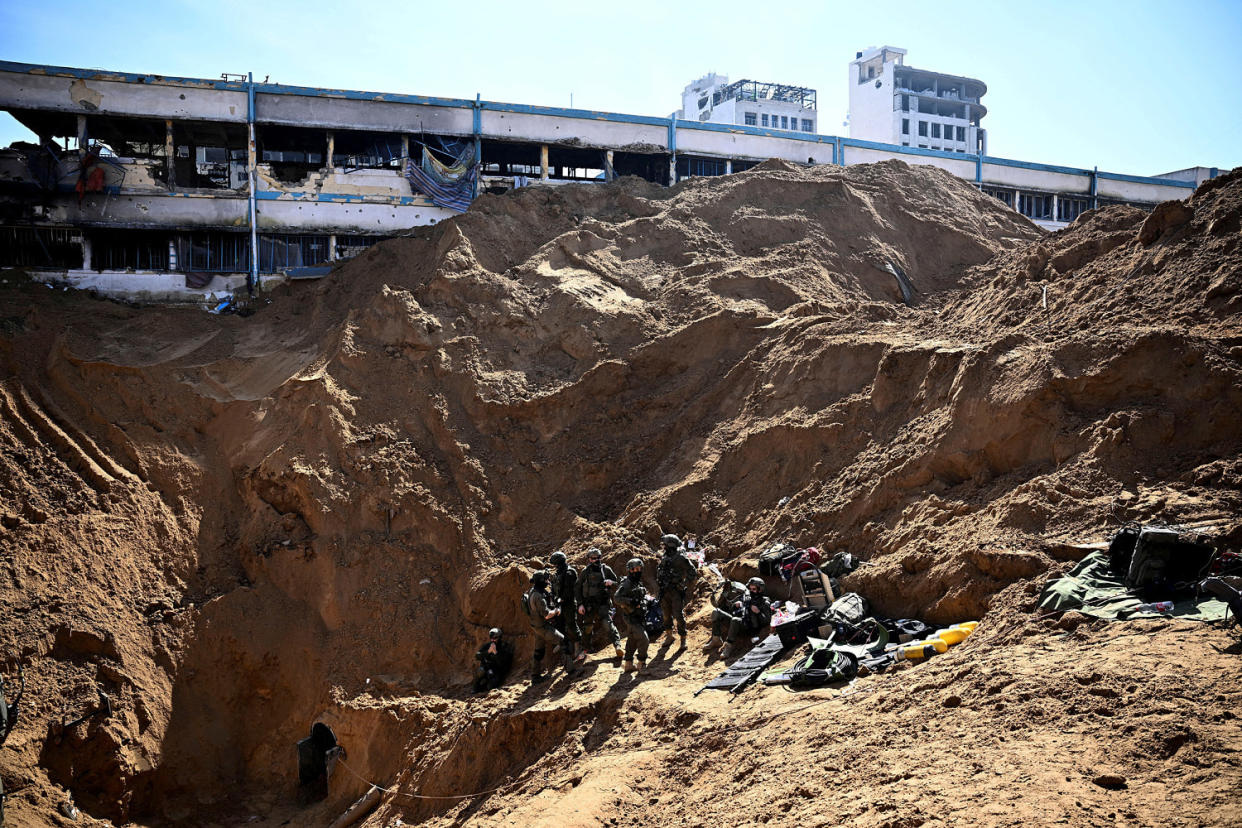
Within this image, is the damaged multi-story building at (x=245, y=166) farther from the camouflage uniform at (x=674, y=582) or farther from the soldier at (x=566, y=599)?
the camouflage uniform at (x=674, y=582)

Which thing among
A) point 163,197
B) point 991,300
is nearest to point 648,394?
point 991,300

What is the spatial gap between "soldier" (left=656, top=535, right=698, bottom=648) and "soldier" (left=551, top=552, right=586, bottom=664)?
113 centimetres

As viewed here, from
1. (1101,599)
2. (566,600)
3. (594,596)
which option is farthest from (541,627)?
(1101,599)

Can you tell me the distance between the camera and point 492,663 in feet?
40.5

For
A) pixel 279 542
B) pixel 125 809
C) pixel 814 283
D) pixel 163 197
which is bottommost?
pixel 125 809

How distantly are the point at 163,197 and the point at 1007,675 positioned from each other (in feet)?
63.5

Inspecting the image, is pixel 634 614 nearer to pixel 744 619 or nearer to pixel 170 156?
pixel 744 619

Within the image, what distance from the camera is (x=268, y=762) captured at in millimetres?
13078

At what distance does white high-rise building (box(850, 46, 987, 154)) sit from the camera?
5588 cm

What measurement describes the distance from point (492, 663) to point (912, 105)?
172 ft

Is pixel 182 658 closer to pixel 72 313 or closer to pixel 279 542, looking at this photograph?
pixel 279 542

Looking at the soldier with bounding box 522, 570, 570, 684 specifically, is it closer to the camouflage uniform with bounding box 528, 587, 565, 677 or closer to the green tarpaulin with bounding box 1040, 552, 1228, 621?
the camouflage uniform with bounding box 528, 587, 565, 677

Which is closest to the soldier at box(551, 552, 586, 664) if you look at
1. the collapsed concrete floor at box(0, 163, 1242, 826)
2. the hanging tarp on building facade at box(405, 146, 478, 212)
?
the collapsed concrete floor at box(0, 163, 1242, 826)

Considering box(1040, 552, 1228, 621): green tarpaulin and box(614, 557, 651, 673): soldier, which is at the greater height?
box(1040, 552, 1228, 621): green tarpaulin
